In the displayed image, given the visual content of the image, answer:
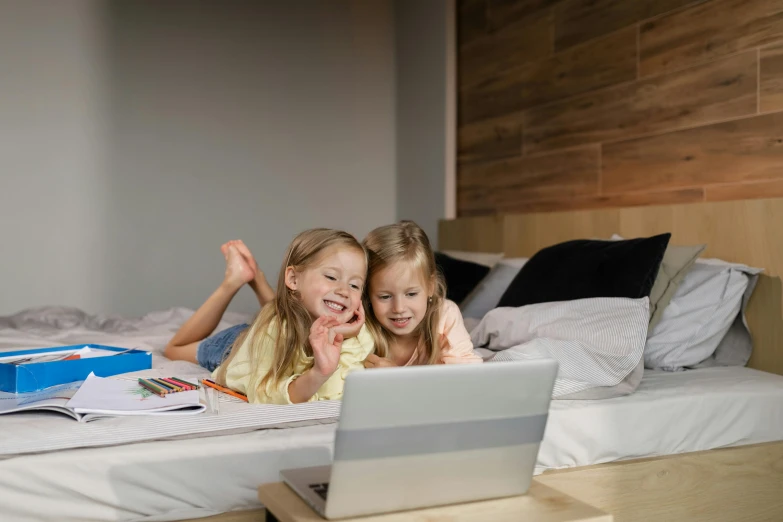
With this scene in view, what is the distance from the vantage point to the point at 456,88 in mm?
4113

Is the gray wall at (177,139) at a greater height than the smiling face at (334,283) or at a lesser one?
greater

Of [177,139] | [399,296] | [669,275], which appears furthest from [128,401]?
[177,139]

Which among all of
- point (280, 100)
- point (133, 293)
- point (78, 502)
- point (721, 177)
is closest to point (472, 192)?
point (280, 100)

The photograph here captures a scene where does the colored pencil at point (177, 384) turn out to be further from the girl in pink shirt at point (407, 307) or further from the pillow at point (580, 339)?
the pillow at point (580, 339)

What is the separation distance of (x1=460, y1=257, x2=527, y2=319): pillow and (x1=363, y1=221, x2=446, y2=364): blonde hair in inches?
31.9

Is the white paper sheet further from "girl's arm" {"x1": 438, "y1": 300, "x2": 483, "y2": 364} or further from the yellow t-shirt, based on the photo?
"girl's arm" {"x1": 438, "y1": 300, "x2": 483, "y2": 364}

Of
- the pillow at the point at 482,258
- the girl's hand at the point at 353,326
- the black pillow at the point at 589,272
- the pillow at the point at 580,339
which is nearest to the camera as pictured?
the girl's hand at the point at 353,326

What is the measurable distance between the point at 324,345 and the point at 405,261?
A: 1.60 feet

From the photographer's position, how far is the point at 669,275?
222 cm

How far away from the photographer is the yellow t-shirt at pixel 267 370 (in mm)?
1653

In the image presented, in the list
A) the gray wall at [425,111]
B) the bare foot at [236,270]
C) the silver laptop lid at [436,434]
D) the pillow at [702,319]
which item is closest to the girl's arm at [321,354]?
the silver laptop lid at [436,434]

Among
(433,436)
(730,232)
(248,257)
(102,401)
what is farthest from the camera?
(248,257)

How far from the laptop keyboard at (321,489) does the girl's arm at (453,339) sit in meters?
0.82

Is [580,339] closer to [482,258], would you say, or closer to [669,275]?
[669,275]
